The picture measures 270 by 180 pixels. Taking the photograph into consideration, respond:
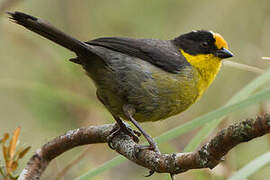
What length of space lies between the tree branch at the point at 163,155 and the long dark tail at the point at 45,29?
24.7 inches

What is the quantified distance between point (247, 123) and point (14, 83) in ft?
10.1

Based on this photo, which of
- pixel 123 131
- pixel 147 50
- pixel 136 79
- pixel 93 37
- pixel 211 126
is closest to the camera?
pixel 211 126

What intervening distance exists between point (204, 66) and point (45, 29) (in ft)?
5.18

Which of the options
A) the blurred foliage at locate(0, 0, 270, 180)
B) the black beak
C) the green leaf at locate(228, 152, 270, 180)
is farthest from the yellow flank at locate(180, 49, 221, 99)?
the green leaf at locate(228, 152, 270, 180)

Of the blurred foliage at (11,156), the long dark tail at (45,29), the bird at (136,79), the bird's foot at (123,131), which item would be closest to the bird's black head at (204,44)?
the bird at (136,79)

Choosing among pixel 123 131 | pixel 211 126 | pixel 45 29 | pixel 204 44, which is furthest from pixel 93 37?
pixel 211 126

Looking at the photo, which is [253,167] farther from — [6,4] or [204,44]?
[6,4]

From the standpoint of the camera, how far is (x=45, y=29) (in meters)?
2.97

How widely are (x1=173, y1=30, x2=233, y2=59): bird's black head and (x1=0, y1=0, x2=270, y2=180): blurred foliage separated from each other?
35.6 inches

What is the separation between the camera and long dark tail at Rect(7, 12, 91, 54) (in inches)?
111

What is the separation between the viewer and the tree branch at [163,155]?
5.55 feet

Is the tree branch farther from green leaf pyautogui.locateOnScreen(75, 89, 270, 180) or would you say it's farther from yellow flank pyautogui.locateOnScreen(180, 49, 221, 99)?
yellow flank pyautogui.locateOnScreen(180, 49, 221, 99)

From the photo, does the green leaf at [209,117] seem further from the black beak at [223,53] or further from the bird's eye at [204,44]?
Answer: the bird's eye at [204,44]

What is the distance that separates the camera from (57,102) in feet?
17.4
